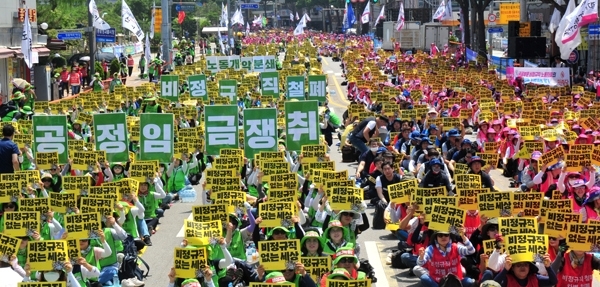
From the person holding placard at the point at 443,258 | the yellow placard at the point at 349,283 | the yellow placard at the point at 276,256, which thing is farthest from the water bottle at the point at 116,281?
the yellow placard at the point at 349,283

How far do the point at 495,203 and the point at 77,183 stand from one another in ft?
19.0

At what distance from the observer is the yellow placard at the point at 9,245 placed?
11.0 m

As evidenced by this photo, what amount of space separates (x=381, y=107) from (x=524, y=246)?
1643 cm

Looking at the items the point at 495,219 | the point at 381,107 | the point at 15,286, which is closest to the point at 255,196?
the point at 495,219

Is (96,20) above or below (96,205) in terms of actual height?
above

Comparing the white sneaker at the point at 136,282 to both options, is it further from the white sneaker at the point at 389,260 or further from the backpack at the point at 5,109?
the backpack at the point at 5,109

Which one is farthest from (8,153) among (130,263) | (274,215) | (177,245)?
(274,215)

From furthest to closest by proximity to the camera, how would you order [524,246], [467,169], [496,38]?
[496,38], [467,169], [524,246]

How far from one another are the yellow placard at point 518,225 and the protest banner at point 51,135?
10.0m

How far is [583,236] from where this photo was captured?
10.8 m

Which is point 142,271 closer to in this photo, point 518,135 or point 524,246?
point 524,246

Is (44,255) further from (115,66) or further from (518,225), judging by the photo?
(115,66)

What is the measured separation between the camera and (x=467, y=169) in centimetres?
1556

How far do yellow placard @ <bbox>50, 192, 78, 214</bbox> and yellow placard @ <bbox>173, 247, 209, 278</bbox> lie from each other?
3.47 metres
